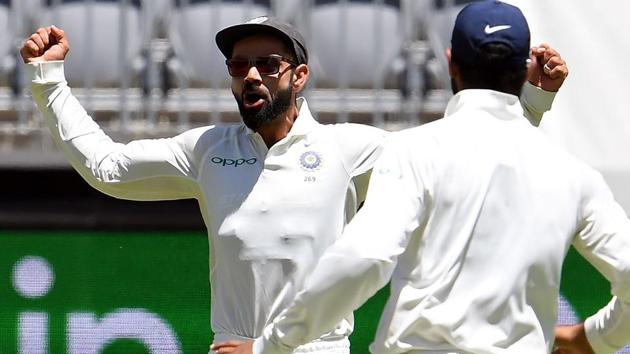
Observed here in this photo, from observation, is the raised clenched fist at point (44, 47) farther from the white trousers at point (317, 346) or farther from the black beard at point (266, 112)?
the white trousers at point (317, 346)

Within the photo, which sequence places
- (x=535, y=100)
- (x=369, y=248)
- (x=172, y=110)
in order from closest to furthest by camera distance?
(x=369, y=248) < (x=535, y=100) < (x=172, y=110)

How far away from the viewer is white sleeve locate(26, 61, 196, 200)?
14.1 ft

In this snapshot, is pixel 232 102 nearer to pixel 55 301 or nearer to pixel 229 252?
pixel 55 301

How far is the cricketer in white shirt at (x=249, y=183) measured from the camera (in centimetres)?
413

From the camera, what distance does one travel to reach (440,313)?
3.00 meters

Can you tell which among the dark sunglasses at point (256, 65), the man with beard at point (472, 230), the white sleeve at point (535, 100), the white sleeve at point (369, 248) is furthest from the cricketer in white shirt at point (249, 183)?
the white sleeve at point (369, 248)

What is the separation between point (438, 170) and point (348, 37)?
12.0 ft

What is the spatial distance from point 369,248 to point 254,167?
4.45ft

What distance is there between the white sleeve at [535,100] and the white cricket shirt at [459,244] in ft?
3.28

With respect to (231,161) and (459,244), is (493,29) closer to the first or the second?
(459,244)

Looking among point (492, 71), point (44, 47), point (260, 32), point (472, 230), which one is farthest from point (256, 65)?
point (472, 230)

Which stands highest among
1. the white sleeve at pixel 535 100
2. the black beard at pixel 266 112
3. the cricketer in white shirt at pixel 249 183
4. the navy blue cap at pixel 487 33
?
the navy blue cap at pixel 487 33

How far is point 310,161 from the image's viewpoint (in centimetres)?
425

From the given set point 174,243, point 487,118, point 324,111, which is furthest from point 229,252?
point 324,111
